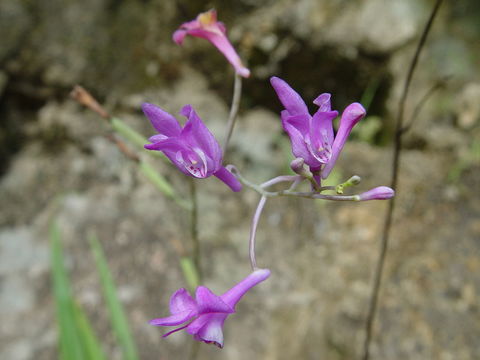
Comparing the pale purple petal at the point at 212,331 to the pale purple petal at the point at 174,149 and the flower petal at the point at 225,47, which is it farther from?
the flower petal at the point at 225,47

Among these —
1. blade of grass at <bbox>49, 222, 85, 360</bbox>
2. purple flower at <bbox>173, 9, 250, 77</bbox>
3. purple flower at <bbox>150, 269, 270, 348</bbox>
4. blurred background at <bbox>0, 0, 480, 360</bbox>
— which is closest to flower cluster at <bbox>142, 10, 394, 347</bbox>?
purple flower at <bbox>150, 269, 270, 348</bbox>

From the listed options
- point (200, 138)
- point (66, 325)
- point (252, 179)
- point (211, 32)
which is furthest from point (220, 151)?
point (252, 179)

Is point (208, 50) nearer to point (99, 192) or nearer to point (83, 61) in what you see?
point (83, 61)

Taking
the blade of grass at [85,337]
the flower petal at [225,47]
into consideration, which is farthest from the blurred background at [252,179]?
the flower petal at [225,47]

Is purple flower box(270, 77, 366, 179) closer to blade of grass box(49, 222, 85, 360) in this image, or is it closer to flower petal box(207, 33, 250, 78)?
flower petal box(207, 33, 250, 78)

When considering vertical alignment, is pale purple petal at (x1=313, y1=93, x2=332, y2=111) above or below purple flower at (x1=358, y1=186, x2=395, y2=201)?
above

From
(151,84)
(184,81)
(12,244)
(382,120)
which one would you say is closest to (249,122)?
(184,81)

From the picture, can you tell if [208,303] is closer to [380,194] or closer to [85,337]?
[380,194]
